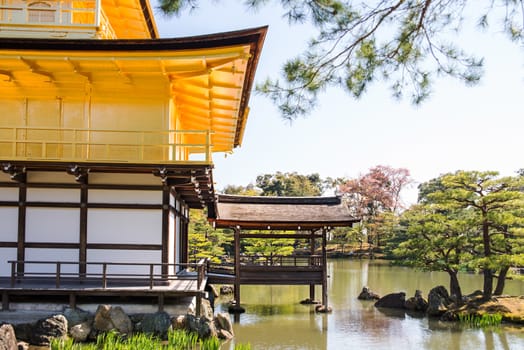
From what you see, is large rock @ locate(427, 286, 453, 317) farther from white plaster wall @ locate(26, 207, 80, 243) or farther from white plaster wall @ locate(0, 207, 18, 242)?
white plaster wall @ locate(0, 207, 18, 242)

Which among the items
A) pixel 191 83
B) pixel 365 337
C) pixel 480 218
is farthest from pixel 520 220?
pixel 191 83

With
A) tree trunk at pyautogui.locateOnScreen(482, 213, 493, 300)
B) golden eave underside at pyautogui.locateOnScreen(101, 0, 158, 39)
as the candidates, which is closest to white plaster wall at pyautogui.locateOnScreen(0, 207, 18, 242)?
golden eave underside at pyautogui.locateOnScreen(101, 0, 158, 39)

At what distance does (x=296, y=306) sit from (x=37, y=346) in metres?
9.33

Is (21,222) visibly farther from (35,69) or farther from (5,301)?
(35,69)

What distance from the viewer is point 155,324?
993cm

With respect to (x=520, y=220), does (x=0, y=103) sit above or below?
above

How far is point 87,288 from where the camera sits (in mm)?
10422

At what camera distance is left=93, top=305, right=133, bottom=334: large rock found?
32.0 ft

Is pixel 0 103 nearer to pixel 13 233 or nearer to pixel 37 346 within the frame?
pixel 13 233

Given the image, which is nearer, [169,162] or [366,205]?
[169,162]

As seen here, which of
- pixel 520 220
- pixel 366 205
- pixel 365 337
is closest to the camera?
pixel 365 337

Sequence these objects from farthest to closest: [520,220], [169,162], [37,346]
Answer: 1. [520,220]
2. [169,162]
3. [37,346]

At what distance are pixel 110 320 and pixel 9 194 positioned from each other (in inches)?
136

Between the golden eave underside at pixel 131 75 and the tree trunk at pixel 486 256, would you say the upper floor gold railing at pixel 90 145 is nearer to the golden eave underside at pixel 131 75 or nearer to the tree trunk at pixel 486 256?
the golden eave underside at pixel 131 75
